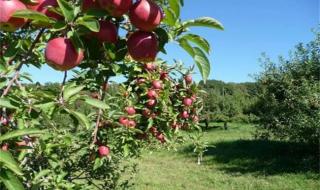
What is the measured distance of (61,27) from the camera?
32.7 inches

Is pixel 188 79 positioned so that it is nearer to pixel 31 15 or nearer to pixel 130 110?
pixel 130 110

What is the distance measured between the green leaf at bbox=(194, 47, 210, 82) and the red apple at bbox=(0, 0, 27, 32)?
1.17 ft

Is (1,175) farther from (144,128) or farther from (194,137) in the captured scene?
(194,137)

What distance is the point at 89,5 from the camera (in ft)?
2.86

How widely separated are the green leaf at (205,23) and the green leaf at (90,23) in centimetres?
23

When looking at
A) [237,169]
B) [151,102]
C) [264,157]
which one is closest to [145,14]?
[151,102]

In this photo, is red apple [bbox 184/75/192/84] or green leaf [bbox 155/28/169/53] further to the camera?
red apple [bbox 184/75/192/84]

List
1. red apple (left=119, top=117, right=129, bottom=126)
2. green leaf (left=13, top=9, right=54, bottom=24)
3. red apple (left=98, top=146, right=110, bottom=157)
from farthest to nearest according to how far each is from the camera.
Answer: red apple (left=119, top=117, right=129, bottom=126), red apple (left=98, top=146, right=110, bottom=157), green leaf (left=13, top=9, right=54, bottom=24)

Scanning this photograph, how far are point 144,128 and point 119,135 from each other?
226mm

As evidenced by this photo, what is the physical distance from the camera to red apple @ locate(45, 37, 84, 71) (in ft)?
2.71

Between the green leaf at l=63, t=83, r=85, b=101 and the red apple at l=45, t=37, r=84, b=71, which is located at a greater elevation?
the red apple at l=45, t=37, r=84, b=71

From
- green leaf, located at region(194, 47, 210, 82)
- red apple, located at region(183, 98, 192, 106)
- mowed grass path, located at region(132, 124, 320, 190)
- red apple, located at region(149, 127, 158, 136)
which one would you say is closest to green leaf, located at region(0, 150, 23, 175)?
green leaf, located at region(194, 47, 210, 82)

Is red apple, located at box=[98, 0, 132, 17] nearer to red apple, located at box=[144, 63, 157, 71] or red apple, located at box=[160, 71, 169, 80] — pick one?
red apple, located at box=[144, 63, 157, 71]

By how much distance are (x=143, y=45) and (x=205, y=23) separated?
17 centimetres
